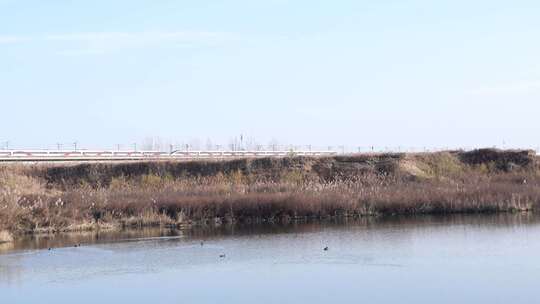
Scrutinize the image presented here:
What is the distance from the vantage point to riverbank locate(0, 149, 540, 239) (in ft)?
117

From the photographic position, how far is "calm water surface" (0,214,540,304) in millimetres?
20469

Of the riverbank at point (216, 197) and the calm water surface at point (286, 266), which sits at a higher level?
the riverbank at point (216, 197)

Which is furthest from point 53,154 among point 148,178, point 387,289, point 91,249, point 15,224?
point 387,289

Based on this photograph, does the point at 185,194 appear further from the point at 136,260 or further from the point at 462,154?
the point at 462,154

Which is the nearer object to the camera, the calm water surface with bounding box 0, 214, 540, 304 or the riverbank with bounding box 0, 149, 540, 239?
the calm water surface with bounding box 0, 214, 540, 304

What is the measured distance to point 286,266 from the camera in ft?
80.1

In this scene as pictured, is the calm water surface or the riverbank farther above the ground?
the riverbank

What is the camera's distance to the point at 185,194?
132ft

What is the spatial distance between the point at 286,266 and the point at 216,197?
14.6 metres

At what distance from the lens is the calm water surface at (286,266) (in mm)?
20469

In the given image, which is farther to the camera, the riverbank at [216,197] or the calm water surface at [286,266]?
the riverbank at [216,197]

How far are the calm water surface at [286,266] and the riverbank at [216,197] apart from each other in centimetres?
240

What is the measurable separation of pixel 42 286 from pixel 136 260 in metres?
4.29

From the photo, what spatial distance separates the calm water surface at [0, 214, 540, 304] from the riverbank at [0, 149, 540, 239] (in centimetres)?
240
